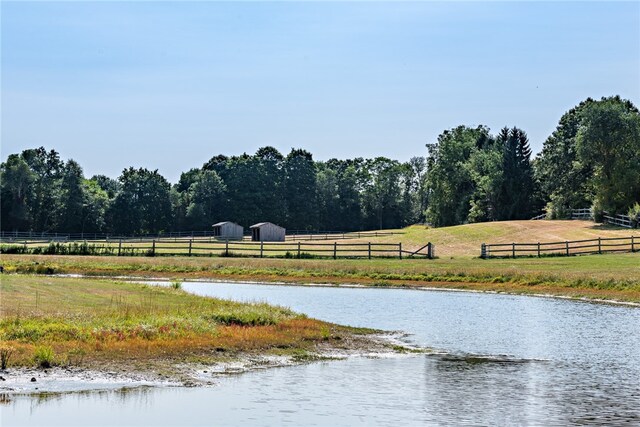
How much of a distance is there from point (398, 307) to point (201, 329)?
17.7 m

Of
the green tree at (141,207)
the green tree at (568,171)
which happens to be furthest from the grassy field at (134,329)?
the green tree at (141,207)

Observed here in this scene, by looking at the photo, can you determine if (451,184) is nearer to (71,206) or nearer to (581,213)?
(581,213)

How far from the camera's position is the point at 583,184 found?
12544 centimetres

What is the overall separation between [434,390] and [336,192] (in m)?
178

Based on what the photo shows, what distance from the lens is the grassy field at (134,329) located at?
2427cm

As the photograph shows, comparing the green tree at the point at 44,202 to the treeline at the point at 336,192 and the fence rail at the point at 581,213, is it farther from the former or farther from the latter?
the fence rail at the point at 581,213

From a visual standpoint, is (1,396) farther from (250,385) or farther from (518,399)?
(518,399)

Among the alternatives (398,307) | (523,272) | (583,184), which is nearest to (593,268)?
(523,272)

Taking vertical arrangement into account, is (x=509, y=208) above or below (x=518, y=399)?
above

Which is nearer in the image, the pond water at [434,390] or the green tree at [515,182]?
the pond water at [434,390]

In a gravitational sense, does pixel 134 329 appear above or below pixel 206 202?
below

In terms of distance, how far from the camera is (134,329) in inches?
1072

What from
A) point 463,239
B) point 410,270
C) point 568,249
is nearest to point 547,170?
point 463,239

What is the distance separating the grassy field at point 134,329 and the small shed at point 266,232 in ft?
307
